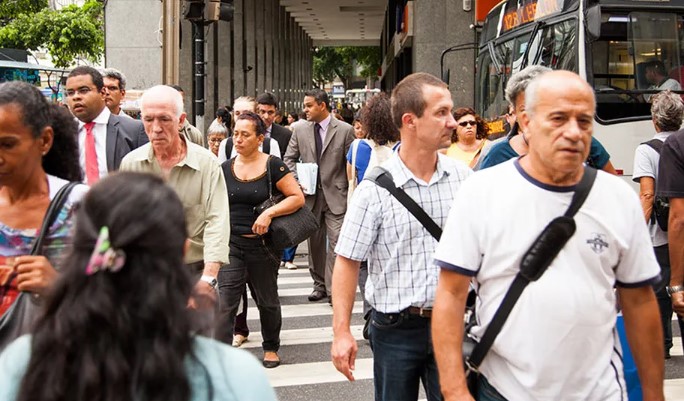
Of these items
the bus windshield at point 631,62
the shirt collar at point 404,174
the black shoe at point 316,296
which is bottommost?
the black shoe at point 316,296

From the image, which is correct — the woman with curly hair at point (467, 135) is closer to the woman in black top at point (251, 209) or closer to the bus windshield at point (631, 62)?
the bus windshield at point (631, 62)

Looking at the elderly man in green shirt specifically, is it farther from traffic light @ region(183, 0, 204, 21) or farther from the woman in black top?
traffic light @ region(183, 0, 204, 21)

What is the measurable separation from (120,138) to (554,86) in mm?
4030

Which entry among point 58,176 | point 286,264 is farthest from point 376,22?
point 58,176

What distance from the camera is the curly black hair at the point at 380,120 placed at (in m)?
7.83

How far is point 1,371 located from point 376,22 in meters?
52.5

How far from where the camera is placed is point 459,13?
22.1m

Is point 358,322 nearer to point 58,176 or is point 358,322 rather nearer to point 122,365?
point 58,176

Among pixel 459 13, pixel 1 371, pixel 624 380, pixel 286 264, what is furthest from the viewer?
pixel 459 13

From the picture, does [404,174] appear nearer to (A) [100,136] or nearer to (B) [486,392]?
(B) [486,392]

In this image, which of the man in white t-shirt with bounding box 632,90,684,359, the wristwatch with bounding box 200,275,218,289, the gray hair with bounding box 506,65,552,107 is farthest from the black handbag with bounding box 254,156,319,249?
the gray hair with bounding box 506,65,552,107

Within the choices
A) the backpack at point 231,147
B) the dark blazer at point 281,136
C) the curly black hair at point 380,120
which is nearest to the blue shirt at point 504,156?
the curly black hair at point 380,120

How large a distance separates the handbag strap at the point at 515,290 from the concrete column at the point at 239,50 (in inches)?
1202

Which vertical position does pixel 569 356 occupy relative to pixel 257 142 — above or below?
below
